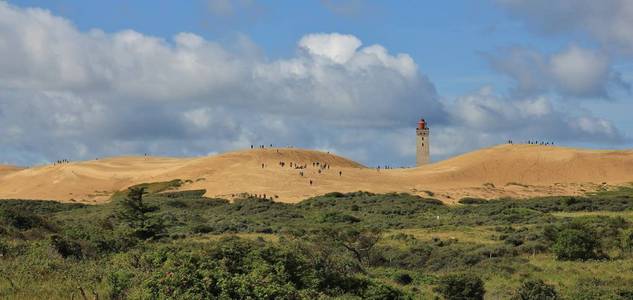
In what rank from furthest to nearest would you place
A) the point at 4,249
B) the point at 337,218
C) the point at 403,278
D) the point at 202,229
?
the point at 337,218
the point at 202,229
the point at 403,278
the point at 4,249

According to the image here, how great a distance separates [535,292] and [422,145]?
92613 millimetres

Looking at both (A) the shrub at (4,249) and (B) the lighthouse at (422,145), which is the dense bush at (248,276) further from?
(B) the lighthouse at (422,145)

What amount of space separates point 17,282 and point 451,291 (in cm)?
1309

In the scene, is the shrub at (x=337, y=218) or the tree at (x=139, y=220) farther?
the shrub at (x=337, y=218)

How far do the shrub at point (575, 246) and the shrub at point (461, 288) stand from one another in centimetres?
1077

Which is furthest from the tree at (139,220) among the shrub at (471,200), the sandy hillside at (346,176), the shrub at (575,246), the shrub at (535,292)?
the shrub at (471,200)

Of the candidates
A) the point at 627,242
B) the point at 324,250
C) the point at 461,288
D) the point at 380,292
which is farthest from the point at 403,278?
the point at 627,242

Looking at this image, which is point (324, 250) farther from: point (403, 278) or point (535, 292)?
point (535, 292)

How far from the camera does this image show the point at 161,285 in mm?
14227

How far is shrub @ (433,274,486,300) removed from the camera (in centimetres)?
2406

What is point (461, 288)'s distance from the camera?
24312 millimetres

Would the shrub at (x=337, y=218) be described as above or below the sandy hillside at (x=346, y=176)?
below

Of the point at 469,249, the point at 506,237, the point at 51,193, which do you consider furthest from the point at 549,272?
the point at 51,193

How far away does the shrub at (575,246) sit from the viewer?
1347 inches
